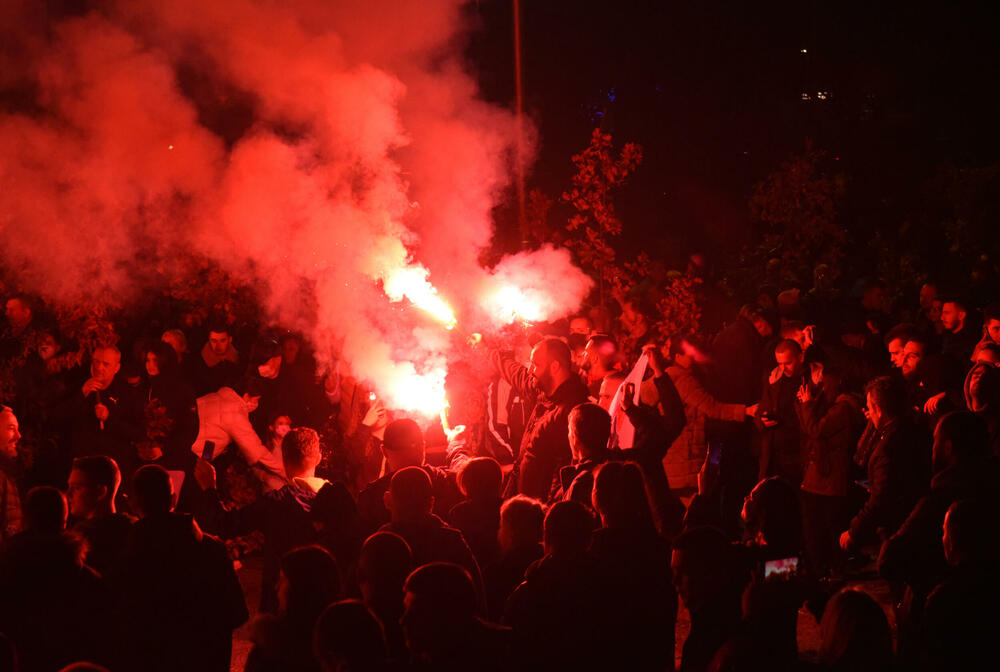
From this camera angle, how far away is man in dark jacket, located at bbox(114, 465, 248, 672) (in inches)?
164

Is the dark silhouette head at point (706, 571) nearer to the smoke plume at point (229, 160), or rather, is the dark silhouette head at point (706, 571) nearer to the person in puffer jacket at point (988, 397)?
the person in puffer jacket at point (988, 397)

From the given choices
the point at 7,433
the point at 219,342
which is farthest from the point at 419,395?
the point at 7,433

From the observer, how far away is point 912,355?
7801 mm

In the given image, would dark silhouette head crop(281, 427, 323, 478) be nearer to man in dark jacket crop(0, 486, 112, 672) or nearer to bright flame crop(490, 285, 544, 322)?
man in dark jacket crop(0, 486, 112, 672)

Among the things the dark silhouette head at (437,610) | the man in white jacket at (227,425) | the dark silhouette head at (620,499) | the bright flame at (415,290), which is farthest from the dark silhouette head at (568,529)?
the bright flame at (415,290)

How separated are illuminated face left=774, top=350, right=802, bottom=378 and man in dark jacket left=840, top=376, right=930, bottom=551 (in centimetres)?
186

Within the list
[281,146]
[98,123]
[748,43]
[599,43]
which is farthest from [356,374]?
[748,43]

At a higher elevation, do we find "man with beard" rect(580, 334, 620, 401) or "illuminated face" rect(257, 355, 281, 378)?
"illuminated face" rect(257, 355, 281, 378)

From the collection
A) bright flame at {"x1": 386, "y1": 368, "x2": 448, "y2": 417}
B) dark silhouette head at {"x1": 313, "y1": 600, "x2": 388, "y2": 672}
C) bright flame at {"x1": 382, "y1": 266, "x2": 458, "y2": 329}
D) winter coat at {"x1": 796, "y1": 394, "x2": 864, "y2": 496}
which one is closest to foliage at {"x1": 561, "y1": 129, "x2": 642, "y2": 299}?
bright flame at {"x1": 382, "y1": 266, "x2": 458, "y2": 329}

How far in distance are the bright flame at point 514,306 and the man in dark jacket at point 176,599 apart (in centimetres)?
600

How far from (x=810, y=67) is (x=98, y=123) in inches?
444

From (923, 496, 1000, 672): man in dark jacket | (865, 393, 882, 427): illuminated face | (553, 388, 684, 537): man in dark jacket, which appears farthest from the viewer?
(865, 393, 882, 427): illuminated face

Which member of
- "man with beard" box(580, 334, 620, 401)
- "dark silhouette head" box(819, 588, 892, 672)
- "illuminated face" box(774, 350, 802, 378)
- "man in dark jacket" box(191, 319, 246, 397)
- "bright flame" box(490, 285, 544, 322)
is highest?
"bright flame" box(490, 285, 544, 322)

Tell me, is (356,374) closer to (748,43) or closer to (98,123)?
(98,123)
